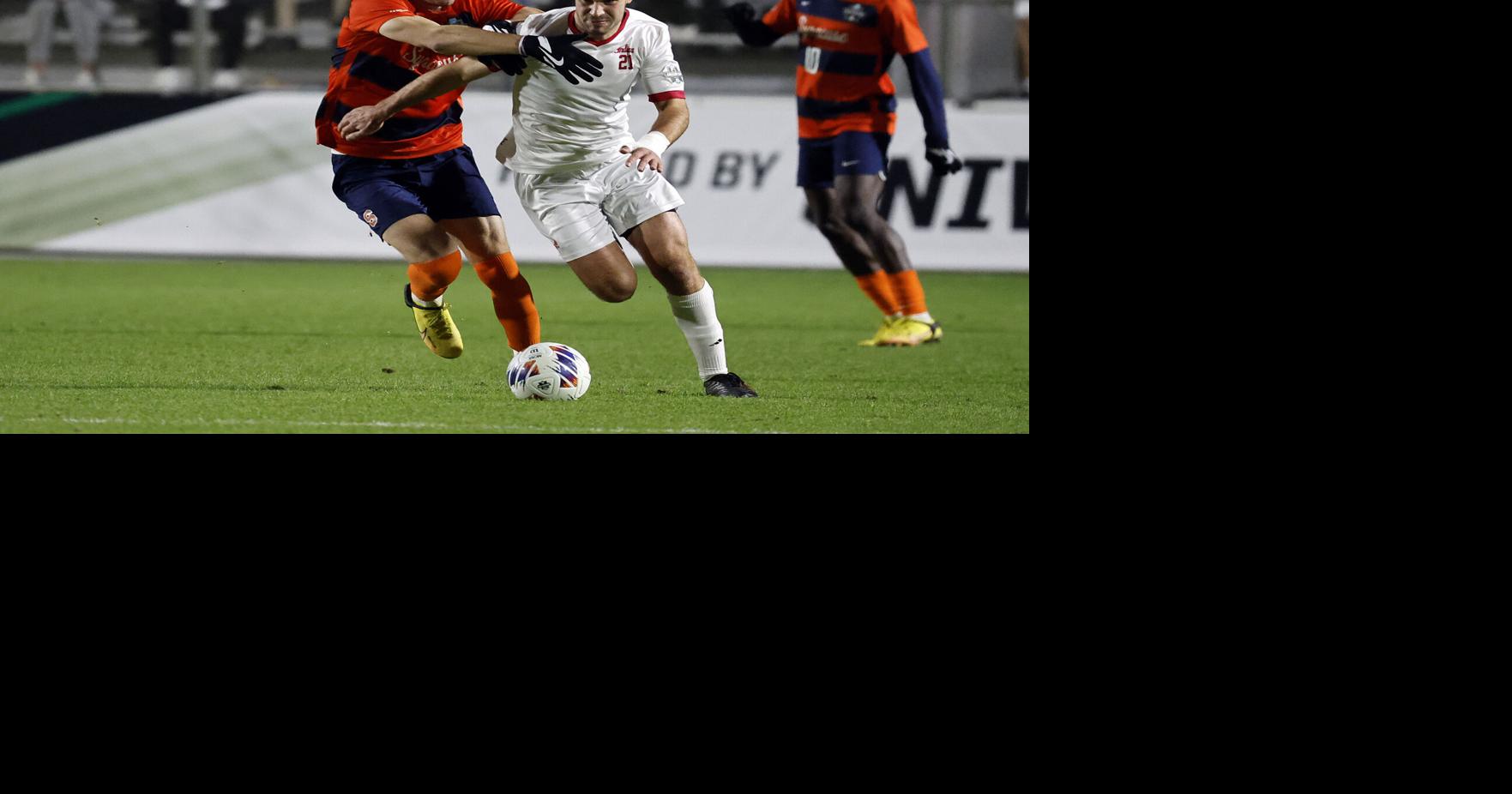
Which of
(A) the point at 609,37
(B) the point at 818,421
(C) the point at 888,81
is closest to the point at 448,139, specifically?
(A) the point at 609,37

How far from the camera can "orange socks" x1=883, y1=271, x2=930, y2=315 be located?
25.3 ft

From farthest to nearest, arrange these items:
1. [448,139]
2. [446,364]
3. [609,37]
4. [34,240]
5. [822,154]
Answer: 1. [34,240]
2. [822,154]
3. [446,364]
4. [448,139]
5. [609,37]

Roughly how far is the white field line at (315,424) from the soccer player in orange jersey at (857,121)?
2.91 meters

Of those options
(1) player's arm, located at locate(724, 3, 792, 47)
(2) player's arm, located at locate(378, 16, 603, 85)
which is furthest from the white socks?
(1) player's arm, located at locate(724, 3, 792, 47)

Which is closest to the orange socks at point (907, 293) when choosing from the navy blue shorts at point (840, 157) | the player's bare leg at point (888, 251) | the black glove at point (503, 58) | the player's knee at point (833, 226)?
the player's bare leg at point (888, 251)

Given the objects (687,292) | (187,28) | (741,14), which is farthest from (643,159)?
(187,28)

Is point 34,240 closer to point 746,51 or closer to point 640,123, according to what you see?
point 640,123

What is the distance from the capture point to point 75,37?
12711 millimetres

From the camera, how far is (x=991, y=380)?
6.39 meters

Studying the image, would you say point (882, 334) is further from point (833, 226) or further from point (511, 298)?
point (511, 298)

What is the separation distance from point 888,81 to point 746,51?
16.6 ft

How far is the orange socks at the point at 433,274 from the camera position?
5.81m

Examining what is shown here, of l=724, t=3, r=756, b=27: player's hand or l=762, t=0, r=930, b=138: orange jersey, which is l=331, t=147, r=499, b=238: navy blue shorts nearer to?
l=724, t=3, r=756, b=27: player's hand

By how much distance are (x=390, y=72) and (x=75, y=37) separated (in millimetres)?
8255
